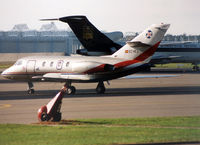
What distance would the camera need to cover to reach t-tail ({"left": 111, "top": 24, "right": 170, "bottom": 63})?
30844 millimetres

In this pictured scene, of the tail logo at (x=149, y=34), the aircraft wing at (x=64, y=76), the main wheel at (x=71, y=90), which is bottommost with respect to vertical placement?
the main wheel at (x=71, y=90)

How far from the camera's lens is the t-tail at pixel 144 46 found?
30.8 metres

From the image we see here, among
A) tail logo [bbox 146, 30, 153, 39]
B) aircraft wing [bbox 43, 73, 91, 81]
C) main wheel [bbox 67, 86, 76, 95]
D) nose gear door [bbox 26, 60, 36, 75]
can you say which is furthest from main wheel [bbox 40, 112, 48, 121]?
Result: nose gear door [bbox 26, 60, 36, 75]

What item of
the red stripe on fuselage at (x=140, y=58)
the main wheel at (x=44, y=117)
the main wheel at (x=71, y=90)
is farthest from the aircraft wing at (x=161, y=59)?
the main wheel at (x=44, y=117)

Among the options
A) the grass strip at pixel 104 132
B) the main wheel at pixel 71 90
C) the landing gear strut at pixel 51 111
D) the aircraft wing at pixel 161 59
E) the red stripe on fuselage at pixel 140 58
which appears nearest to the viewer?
the grass strip at pixel 104 132

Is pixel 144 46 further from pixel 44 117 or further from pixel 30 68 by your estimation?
pixel 44 117

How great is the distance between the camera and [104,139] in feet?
43.7

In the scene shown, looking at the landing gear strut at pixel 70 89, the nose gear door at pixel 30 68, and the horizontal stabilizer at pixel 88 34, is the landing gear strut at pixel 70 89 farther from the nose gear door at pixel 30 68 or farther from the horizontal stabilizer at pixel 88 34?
the horizontal stabilizer at pixel 88 34

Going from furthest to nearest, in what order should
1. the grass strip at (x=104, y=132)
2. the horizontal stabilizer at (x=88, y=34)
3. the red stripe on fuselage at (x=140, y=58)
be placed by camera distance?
the horizontal stabilizer at (x=88, y=34)
the red stripe on fuselage at (x=140, y=58)
the grass strip at (x=104, y=132)

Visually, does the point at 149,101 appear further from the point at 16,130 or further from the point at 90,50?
the point at 90,50

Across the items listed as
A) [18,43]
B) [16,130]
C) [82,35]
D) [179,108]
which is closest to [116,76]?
[179,108]

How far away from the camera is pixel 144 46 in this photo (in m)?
30.9

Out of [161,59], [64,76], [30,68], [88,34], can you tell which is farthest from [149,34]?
[161,59]

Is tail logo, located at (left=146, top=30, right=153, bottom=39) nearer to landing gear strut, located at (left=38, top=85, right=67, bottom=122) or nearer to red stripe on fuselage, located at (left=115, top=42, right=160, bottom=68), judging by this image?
red stripe on fuselage, located at (left=115, top=42, right=160, bottom=68)
